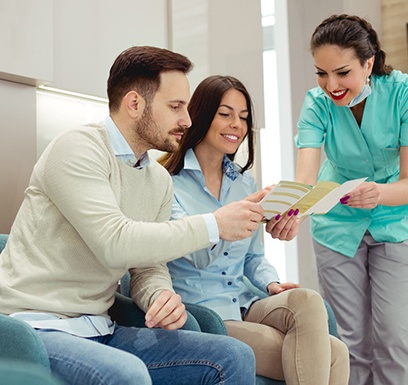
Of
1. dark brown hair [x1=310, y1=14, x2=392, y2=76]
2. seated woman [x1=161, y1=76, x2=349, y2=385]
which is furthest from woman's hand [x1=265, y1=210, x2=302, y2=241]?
dark brown hair [x1=310, y1=14, x2=392, y2=76]

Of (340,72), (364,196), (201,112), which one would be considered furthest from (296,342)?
(340,72)

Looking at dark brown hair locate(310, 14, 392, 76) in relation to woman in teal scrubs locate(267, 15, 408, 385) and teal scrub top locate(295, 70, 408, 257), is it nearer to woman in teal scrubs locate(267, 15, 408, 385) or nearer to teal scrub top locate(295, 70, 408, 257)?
woman in teal scrubs locate(267, 15, 408, 385)

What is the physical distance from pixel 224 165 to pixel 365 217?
2.08 ft

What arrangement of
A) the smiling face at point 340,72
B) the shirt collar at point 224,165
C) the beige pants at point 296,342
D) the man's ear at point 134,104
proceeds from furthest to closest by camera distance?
the smiling face at point 340,72, the shirt collar at point 224,165, the beige pants at point 296,342, the man's ear at point 134,104

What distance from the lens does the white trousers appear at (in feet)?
8.23

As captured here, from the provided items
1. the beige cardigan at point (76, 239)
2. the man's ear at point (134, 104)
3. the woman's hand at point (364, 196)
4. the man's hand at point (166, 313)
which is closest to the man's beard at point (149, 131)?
the man's ear at point (134, 104)

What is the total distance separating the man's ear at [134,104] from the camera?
1.75m

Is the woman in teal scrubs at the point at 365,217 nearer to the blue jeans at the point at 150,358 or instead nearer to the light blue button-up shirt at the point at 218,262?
the light blue button-up shirt at the point at 218,262

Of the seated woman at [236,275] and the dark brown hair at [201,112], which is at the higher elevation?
the dark brown hair at [201,112]

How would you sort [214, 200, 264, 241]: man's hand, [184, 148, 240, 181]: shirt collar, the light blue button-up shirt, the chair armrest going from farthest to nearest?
[184, 148, 240, 181]: shirt collar
the light blue button-up shirt
[214, 200, 264, 241]: man's hand
the chair armrest

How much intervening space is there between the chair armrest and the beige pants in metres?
0.80

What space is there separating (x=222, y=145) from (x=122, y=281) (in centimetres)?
57

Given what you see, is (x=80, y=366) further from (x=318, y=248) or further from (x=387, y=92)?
(x=387, y=92)

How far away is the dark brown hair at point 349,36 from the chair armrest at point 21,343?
1.56 m
